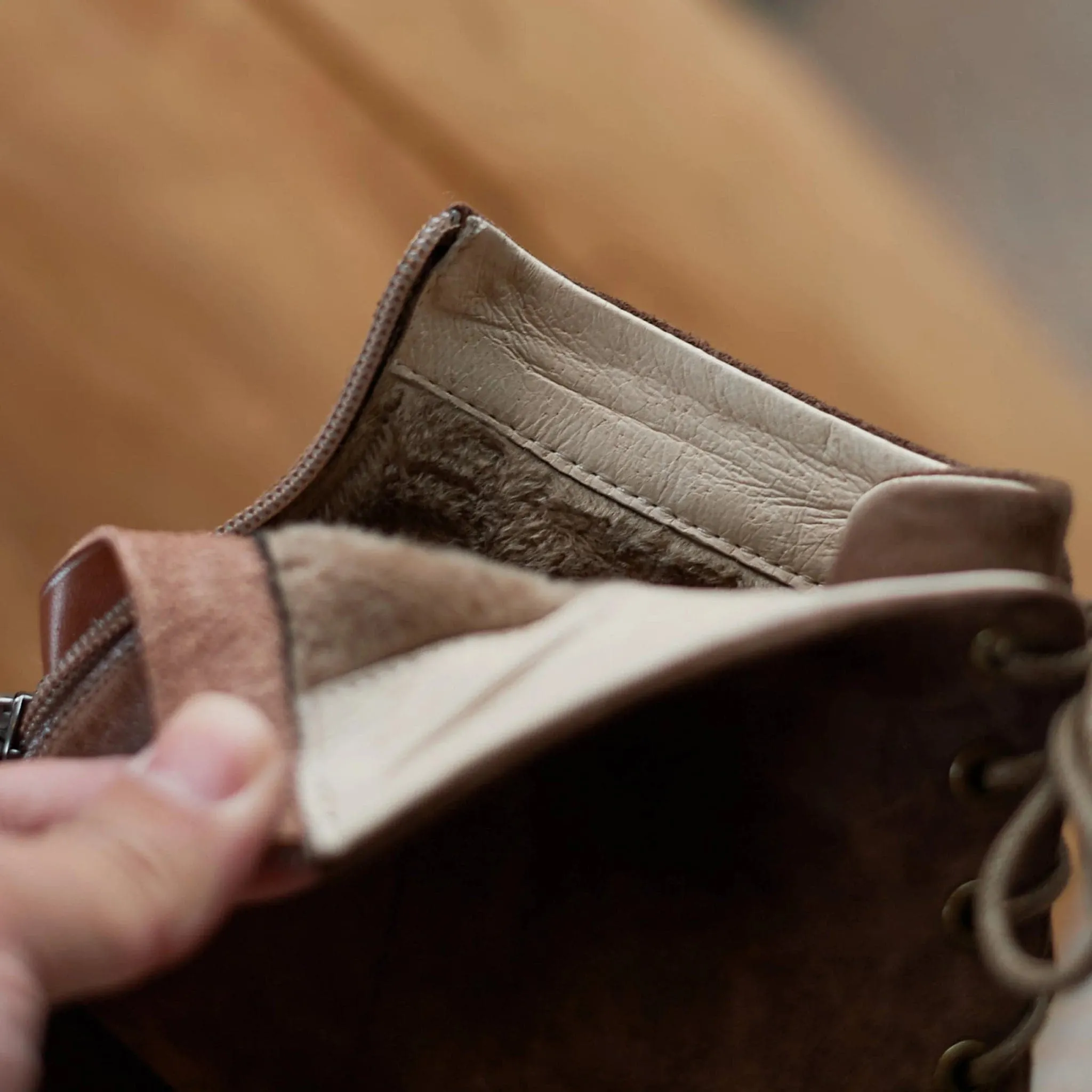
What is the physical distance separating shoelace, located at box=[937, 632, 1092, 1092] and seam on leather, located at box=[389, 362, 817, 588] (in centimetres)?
11

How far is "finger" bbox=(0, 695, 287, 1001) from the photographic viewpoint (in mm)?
219

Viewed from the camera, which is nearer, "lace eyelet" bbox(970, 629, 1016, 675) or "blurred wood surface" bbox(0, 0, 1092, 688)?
"lace eyelet" bbox(970, 629, 1016, 675)

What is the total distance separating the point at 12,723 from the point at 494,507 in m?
0.21

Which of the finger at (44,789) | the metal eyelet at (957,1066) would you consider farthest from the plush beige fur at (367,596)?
the metal eyelet at (957,1066)

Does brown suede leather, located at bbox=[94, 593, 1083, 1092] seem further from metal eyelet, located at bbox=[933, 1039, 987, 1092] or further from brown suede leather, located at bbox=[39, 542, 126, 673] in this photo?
brown suede leather, located at bbox=[39, 542, 126, 673]

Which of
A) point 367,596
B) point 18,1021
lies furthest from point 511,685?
point 18,1021

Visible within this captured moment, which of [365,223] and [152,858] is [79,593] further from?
[365,223]

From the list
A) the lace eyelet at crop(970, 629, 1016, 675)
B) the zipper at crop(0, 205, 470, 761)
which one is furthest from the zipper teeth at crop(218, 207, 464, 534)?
the lace eyelet at crop(970, 629, 1016, 675)

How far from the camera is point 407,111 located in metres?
0.69

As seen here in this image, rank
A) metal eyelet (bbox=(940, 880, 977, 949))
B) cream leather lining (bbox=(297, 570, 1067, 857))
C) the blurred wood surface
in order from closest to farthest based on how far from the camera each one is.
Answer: cream leather lining (bbox=(297, 570, 1067, 857)), metal eyelet (bbox=(940, 880, 977, 949)), the blurred wood surface

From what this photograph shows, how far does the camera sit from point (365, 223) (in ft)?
2.21

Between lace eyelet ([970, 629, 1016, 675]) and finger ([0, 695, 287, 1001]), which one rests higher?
lace eyelet ([970, 629, 1016, 675])

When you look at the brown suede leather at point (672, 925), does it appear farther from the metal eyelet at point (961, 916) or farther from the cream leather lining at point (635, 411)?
the cream leather lining at point (635, 411)

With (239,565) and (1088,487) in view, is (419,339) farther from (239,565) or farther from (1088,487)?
(1088,487)
